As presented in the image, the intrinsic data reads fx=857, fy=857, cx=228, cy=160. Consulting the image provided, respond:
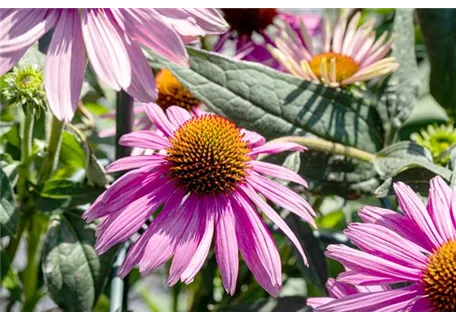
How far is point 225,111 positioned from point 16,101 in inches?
5.7

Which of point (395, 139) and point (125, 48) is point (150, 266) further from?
point (395, 139)

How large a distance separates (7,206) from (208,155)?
14cm

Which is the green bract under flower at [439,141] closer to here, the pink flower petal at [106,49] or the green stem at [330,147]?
the green stem at [330,147]

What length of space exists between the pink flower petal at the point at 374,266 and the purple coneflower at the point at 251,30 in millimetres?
304

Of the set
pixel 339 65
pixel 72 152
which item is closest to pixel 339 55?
pixel 339 65

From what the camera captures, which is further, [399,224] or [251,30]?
[251,30]

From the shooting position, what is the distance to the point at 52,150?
59 cm

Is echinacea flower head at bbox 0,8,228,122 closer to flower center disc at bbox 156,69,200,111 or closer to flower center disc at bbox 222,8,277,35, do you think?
flower center disc at bbox 156,69,200,111

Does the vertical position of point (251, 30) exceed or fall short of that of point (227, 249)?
it exceeds it

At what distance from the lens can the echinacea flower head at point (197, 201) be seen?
48 centimetres

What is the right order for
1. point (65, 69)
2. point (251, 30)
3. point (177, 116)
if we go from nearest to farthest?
point (65, 69), point (177, 116), point (251, 30)

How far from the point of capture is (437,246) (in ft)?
1.52

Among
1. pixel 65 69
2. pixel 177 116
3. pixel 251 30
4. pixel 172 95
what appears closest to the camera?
pixel 65 69

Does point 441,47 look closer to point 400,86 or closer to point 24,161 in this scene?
point 400,86
